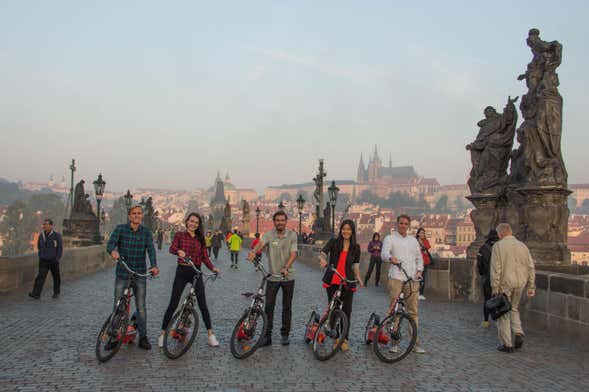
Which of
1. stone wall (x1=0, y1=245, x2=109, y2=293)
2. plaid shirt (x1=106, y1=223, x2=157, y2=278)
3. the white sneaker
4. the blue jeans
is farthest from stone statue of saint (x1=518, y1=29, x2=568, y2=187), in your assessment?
stone wall (x1=0, y1=245, x2=109, y2=293)

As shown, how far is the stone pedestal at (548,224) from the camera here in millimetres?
11711

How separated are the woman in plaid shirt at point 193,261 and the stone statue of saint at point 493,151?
7965 mm

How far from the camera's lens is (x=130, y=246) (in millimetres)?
7648

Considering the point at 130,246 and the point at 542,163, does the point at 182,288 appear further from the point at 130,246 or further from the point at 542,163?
the point at 542,163

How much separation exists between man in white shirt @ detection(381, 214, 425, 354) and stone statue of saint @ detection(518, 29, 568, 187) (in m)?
4.81

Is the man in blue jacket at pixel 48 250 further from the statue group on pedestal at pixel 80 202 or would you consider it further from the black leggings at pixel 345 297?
the statue group on pedestal at pixel 80 202

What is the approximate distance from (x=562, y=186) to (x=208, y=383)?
25.8ft

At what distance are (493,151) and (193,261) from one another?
28.3ft

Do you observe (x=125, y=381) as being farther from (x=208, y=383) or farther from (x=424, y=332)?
(x=424, y=332)

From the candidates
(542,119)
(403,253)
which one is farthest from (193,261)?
(542,119)

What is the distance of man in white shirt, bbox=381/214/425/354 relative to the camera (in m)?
7.77

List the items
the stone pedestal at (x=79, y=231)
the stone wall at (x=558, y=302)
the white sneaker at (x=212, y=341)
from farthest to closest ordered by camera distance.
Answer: the stone pedestal at (x=79, y=231)
the stone wall at (x=558, y=302)
the white sneaker at (x=212, y=341)

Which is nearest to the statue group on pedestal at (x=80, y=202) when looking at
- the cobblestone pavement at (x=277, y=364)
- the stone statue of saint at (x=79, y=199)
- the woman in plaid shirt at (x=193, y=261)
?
the stone statue of saint at (x=79, y=199)

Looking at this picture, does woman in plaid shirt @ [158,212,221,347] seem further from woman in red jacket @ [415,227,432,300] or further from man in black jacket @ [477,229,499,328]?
woman in red jacket @ [415,227,432,300]
